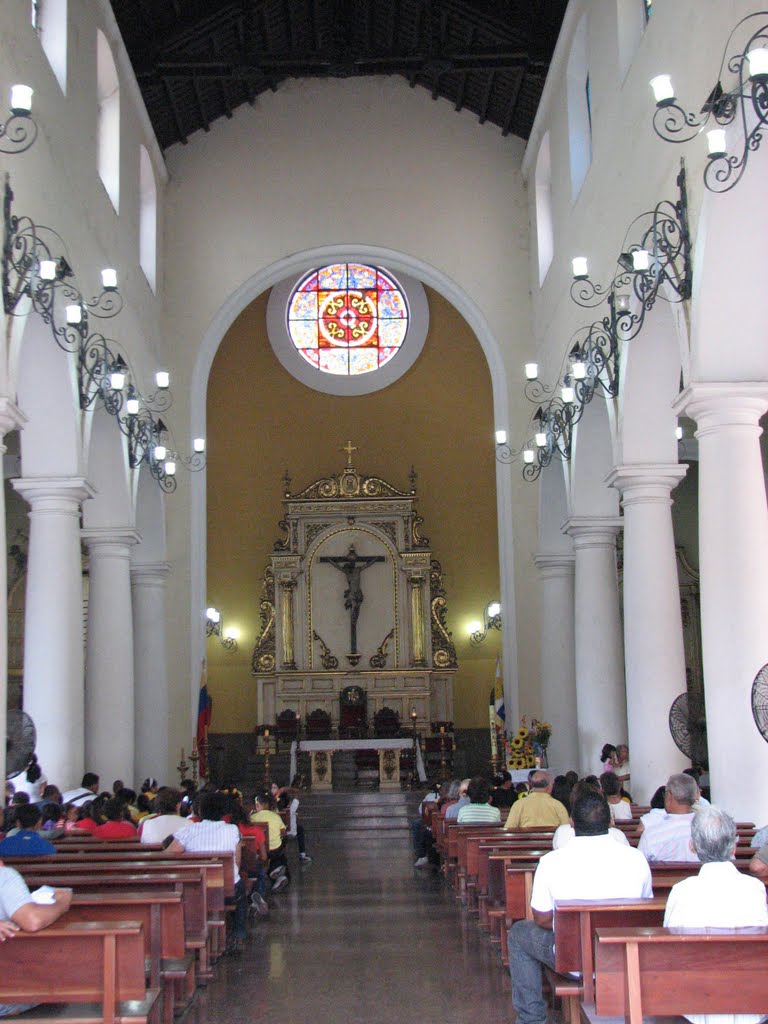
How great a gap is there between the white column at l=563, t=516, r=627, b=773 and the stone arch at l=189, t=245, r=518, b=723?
132 inches

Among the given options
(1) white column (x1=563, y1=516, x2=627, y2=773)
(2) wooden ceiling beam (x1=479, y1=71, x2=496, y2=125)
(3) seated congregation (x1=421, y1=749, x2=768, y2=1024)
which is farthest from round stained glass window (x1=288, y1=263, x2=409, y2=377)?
(3) seated congregation (x1=421, y1=749, x2=768, y2=1024)

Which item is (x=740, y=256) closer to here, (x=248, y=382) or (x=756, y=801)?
(x=756, y=801)

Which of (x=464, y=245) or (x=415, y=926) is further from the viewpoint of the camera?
(x=464, y=245)

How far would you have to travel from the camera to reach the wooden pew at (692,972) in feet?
13.7

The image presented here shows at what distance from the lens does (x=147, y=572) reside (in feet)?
56.3

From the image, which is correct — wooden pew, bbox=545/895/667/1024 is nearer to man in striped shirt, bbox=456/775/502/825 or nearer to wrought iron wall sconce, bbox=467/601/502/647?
man in striped shirt, bbox=456/775/502/825

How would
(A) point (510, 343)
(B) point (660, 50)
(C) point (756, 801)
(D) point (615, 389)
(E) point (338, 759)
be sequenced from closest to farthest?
(C) point (756, 801) → (B) point (660, 50) → (D) point (615, 389) → (A) point (510, 343) → (E) point (338, 759)

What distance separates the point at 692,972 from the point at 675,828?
2619 mm

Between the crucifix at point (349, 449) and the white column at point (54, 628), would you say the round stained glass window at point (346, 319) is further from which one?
the white column at point (54, 628)

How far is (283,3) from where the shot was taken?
56.4 feet

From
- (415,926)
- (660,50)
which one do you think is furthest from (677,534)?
(415,926)

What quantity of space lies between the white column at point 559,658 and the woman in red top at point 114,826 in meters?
8.06

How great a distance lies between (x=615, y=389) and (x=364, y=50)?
27.9 feet

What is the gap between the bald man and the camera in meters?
A: 9.11
